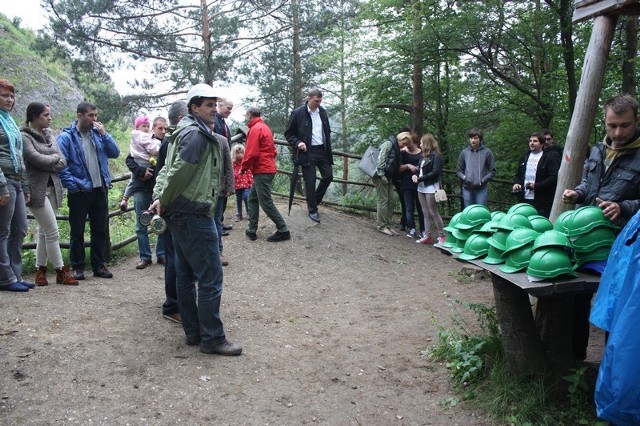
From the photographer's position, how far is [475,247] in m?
3.28

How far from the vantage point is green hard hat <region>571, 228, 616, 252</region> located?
9.23 feet

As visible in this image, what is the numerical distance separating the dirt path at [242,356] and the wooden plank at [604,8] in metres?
2.99

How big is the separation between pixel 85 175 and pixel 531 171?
570 centimetres

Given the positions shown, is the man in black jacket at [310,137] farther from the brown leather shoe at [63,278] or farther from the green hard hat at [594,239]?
the green hard hat at [594,239]

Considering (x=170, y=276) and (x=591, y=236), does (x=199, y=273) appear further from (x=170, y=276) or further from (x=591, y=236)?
(x=591, y=236)

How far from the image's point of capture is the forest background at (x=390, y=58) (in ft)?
28.6

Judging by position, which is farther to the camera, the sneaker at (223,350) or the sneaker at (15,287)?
the sneaker at (15,287)

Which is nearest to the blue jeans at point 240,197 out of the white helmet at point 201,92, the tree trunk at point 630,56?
the white helmet at point 201,92

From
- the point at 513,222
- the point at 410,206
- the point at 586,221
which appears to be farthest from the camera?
the point at 410,206

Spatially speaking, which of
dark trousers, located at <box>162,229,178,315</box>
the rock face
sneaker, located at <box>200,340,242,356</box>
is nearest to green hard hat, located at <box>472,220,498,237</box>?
sneaker, located at <box>200,340,242,356</box>

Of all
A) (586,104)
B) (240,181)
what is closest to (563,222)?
(586,104)

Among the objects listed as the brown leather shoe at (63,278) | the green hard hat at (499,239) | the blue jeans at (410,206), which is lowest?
the brown leather shoe at (63,278)

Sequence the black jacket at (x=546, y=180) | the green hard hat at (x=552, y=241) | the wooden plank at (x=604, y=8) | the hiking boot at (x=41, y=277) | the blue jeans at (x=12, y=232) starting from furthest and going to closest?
the black jacket at (x=546, y=180), the hiking boot at (x=41, y=277), the blue jeans at (x=12, y=232), the wooden plank at (x=604, y=8), the green hard hat at (x=552, y=241)

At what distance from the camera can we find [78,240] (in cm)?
531
